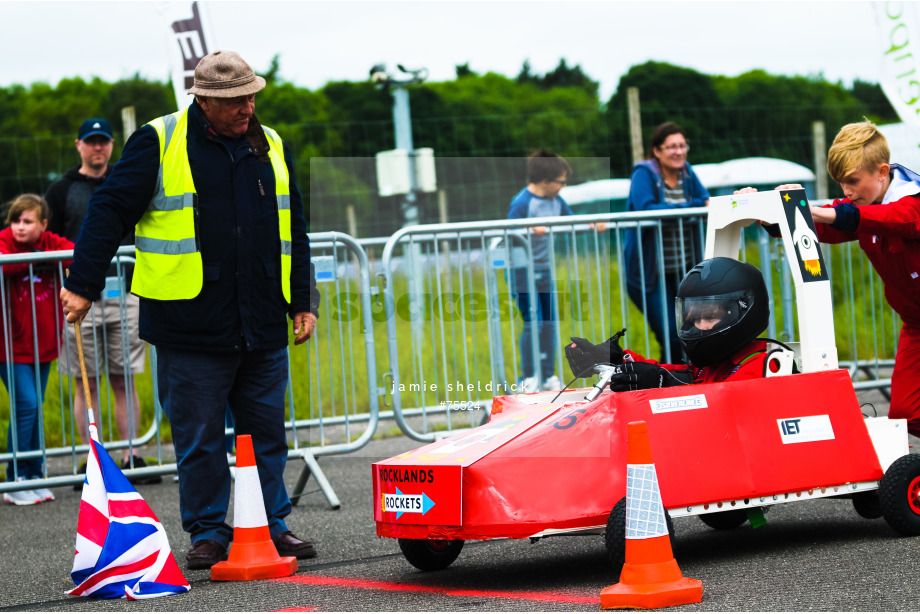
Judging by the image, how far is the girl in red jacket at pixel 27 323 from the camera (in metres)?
7.50

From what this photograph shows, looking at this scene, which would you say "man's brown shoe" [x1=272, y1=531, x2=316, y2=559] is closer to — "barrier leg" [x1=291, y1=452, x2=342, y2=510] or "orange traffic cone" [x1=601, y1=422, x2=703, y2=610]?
"barrier leg" [x1=291, y1=452, x2=342, y2=510]

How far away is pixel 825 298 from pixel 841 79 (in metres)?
48.8

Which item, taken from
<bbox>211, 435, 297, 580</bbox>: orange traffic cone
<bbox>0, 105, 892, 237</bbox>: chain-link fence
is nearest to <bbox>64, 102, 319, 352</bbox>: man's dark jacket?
<bbox>211, 435, 297, 580</bbox>: orange traffic cone

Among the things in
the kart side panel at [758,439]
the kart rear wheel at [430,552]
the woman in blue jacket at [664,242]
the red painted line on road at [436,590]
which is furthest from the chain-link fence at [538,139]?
the red painted line on road at [436,590]

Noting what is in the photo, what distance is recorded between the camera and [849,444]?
191 inches

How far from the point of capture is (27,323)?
7.62 m

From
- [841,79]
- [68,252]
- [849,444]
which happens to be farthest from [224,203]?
[841,79]

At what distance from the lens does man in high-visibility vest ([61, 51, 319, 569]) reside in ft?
16.9

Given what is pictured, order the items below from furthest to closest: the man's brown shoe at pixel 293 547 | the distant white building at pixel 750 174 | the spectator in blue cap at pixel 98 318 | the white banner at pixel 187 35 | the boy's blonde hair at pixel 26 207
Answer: the distant white building at pixel 750 174 < the white banner at pixel 187 35 < the spectator in blue cap at pixel 98 318 < the boy's blonde hair at pixel 26 207 < the man's brown shoe at pixel 293 547

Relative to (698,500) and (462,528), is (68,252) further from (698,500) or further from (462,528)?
(698,500)

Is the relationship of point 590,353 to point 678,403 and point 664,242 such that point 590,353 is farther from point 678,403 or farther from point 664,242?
point 664,242

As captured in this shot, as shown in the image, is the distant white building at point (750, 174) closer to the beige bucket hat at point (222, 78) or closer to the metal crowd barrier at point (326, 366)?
the metal crowd barrier at point (326, 366)

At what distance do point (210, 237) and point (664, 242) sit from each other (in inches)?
146

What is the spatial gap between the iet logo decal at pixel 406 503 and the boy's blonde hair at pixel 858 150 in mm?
2493
